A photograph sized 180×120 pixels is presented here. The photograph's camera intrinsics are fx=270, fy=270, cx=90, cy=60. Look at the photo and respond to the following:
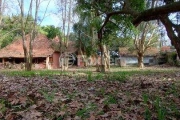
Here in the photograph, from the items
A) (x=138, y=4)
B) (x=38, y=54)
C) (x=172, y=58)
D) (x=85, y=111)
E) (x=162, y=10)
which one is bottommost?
(x=85, y=111)

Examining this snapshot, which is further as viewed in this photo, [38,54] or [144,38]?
[38,54]

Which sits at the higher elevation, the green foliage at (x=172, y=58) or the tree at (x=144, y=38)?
the tree at (x=144, y=38)

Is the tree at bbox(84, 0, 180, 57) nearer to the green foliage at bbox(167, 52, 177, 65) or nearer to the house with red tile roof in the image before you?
the house with red tile roof

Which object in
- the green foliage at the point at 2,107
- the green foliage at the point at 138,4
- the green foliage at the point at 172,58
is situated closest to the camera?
the green foliage at the point at 2,107

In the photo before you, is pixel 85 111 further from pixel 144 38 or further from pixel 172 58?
pixel 172 58

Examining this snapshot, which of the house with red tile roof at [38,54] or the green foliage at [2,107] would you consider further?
the house with red tile roof at [38,54]

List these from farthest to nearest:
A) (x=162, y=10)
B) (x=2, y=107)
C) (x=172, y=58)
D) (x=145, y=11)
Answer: (x=172, y=58) < (x=145, y=11) < (x=162, y=10) < (x=2, y=107)

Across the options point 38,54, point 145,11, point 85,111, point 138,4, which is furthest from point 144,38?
point 85,111

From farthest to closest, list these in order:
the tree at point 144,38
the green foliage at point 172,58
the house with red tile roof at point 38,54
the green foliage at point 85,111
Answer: the green foliage at point 172,58, the house with red tile roof at point 38,54, the tree at point 144,38, the green foliage at point 85,111

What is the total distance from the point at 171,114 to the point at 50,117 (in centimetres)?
192

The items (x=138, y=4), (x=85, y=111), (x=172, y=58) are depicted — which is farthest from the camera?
(x=172, y=58)

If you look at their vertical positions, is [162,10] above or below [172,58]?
below

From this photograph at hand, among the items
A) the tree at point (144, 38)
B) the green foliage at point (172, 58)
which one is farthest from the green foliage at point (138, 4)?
the green foliage at point (172, 58)

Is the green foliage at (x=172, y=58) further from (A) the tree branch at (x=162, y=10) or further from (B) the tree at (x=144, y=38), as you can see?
(A) the tree branch at (x=162, y=10)
